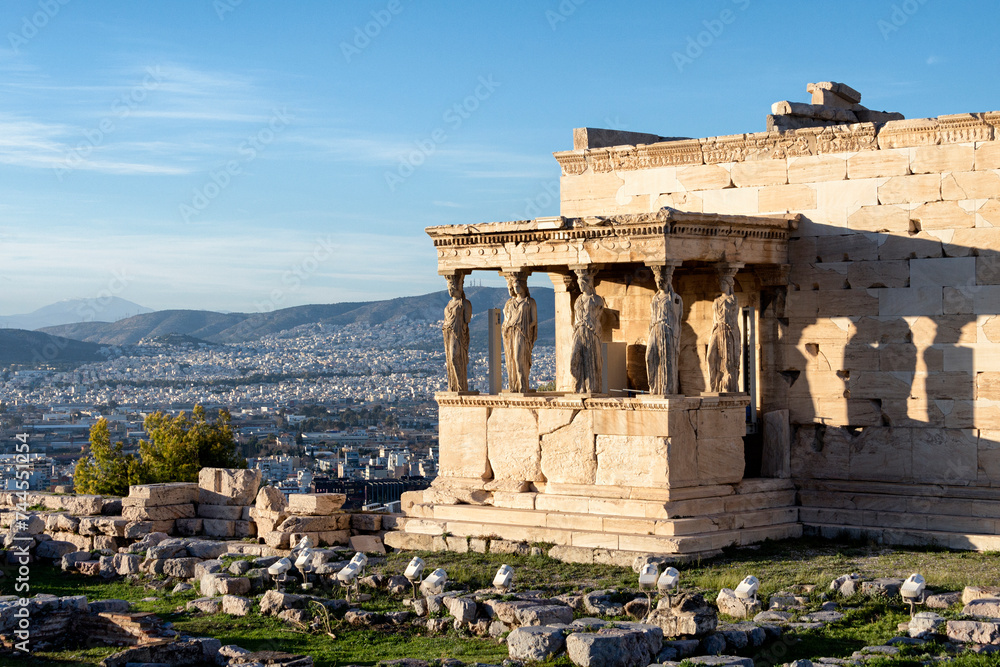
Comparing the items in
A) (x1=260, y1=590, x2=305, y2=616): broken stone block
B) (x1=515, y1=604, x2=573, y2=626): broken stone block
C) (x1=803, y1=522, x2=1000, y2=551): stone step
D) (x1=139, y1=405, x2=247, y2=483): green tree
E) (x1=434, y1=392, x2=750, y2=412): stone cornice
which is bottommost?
(x1=260, y1=590, x2=305, y2=616): broken stone block

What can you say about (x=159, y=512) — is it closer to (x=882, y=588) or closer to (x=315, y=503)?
(x=315, y=503)

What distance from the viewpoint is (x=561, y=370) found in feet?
63.2

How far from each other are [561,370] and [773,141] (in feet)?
14.0

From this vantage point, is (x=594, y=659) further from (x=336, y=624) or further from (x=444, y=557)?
(x=444, y=557)

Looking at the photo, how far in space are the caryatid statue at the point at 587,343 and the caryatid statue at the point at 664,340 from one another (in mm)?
784

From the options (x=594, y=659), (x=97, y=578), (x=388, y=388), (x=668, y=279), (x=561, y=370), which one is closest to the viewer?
(x=594, y=659)

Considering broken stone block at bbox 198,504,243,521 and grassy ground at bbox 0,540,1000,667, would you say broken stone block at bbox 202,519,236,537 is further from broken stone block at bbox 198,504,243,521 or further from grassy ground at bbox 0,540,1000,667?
grassy ground at bbox 0,540,1000,667

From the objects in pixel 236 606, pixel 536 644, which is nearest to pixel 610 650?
pixel 536 644

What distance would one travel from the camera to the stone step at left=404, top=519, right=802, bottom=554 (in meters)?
15.5

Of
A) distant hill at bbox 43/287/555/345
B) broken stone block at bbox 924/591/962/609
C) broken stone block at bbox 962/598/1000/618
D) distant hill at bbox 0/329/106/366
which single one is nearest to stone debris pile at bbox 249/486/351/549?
broken stone block at bbox 924/591/962/609

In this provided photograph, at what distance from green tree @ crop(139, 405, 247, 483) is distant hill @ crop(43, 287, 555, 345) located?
5624 centimetres

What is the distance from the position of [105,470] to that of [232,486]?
17.9 ft

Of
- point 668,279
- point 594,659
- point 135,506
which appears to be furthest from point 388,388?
point 594,659

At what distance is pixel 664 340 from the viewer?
16.1 meters
